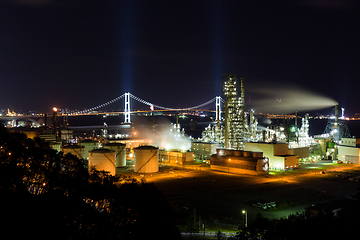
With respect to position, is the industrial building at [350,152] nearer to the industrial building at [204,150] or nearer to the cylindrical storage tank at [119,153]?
the industrial building at [204,150]

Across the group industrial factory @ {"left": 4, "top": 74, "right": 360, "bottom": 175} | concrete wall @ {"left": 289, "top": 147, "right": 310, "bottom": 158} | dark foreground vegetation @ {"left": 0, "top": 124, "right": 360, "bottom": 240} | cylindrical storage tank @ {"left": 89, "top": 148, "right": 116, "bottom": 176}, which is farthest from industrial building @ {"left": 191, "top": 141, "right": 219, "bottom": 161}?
dark foreground vegetation @ {"left": 0, "top": 124, "right": 360, "bottom": 240}

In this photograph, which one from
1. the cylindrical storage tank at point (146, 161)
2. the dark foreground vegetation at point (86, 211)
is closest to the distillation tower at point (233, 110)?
the cylindrical storage tank at point (146, 161)

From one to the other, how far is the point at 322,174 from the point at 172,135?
2339 centimetres

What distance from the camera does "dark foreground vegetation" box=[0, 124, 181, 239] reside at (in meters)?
6.68

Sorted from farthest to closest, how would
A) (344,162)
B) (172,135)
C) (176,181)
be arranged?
(172,135) < (344,162) < (176,181)

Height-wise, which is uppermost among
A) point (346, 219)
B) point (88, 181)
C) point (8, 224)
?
point (88, 181)

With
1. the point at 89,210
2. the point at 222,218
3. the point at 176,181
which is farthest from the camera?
the point at 176,181

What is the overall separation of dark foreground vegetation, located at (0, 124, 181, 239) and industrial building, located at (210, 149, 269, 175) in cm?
1428

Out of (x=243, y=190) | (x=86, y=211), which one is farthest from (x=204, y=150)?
(x=86, y=211)

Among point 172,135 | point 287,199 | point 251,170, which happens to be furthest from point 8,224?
point 172,135

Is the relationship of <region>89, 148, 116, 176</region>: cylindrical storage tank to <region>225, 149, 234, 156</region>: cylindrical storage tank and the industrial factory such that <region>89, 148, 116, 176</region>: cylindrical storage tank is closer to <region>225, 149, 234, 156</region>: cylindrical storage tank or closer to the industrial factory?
the industrial factory

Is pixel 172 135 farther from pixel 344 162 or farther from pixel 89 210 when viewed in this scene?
pixel 89 210

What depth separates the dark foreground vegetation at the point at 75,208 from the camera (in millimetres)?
6680

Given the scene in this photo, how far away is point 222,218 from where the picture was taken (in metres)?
12.9
